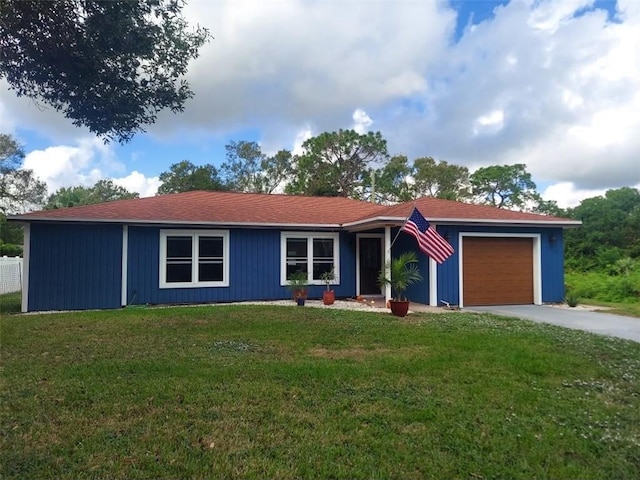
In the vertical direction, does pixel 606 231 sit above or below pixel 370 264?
above

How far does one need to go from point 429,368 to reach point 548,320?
5715 millimetres

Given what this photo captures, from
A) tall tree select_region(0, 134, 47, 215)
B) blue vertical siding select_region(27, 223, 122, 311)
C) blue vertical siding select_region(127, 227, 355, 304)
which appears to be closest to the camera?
blue vertical siding select_region(27, 223, 122, 311)

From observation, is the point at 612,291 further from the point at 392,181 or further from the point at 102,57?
the point at 392,181

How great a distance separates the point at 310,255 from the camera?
13859 millimetres

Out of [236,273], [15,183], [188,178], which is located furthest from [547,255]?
[15,183]

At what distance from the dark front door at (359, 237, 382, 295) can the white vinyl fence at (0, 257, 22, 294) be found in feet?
44.7

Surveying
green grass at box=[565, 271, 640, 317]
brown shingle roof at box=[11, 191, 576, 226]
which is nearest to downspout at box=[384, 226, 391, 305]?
brown shingle roof at box=[11, 191, 576, 226]

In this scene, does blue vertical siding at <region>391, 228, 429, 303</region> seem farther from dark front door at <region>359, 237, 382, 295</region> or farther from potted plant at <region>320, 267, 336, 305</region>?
potted plant at <region>320, 267, 336, 305</region>

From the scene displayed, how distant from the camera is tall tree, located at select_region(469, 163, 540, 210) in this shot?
37688mm

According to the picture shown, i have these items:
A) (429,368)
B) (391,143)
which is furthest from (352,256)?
(391,143)

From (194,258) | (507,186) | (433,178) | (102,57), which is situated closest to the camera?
(102,57)

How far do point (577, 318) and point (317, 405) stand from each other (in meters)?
8.48

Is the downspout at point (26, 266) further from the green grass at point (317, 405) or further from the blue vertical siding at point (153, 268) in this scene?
the green grass at point (317, 405)

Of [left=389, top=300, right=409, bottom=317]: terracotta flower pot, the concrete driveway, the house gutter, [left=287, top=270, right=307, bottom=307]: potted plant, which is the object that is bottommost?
the concrete driveway
